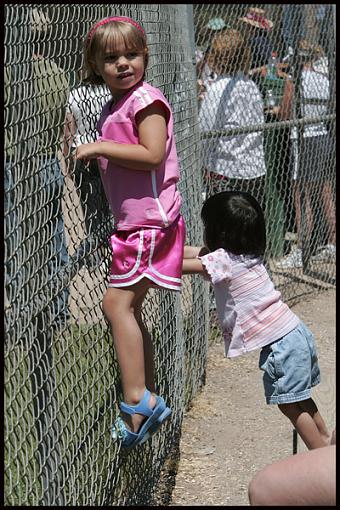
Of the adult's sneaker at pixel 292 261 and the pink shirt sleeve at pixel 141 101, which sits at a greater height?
the pink shirt sleeve at pixel 141 101

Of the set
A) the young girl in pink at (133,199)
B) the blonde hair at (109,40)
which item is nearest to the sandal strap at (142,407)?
the young girl in pink at (133,199)

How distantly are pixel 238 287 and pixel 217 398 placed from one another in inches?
64.8

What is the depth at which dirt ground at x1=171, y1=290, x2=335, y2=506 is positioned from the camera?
4.06 meters

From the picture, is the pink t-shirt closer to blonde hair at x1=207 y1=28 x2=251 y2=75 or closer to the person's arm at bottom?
the person's arm at bottom

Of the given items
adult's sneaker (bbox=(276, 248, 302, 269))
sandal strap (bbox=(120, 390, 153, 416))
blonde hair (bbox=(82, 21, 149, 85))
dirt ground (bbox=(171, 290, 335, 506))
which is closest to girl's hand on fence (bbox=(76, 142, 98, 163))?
blonde hair (bbox=(82, 21, 149, 85))

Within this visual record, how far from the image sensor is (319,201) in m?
7.98

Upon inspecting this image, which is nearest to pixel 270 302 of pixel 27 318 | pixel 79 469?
pixel 79 469

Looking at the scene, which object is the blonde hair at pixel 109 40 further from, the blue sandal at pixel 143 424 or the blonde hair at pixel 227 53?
the blonde hair at pixel 227 53

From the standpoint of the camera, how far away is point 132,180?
10.9ft

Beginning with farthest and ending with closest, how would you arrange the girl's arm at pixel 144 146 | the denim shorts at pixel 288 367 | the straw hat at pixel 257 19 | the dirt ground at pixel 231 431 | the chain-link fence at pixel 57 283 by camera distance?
the straw hat at pixel 257 19
the dirt ground at pixel 231 431
the denim shorts at pixel 288 367
the girl's arm at pixel 144 146
the chain-link fence at pixel 57 283

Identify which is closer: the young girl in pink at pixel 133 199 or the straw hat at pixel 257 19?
the young girl in pink at pixel 133 199

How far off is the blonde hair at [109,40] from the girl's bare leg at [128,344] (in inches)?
31.6

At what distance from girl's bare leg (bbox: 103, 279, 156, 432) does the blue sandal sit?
17 mm

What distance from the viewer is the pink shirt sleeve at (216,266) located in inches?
141
